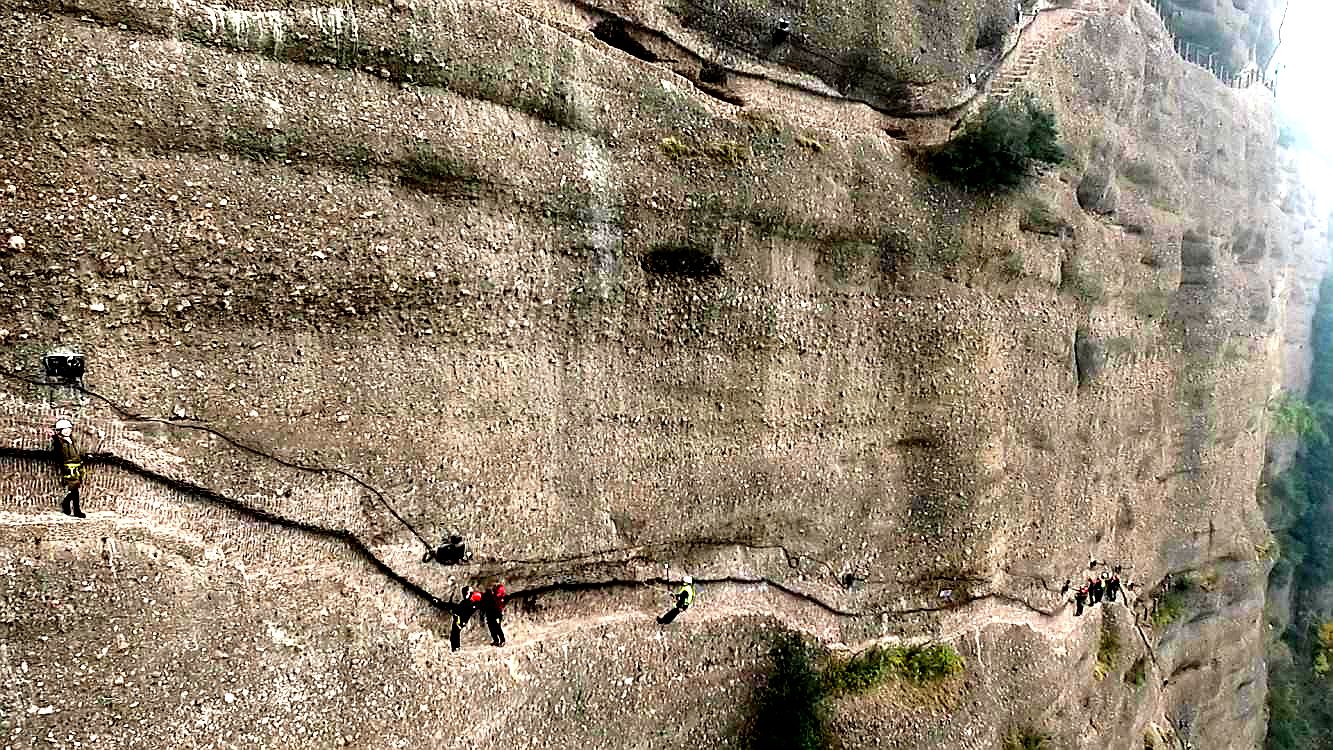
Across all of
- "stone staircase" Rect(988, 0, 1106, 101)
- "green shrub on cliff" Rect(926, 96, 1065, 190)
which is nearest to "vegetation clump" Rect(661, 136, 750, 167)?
"green shrub on cliff" Rect(926, 96, 1065, 190)

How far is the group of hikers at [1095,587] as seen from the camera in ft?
90.6

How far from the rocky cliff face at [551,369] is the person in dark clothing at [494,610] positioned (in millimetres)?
468

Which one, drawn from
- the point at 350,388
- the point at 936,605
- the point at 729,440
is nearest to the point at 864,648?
the point at 936,605

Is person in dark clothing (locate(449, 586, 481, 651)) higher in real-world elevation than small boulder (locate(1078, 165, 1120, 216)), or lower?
lower

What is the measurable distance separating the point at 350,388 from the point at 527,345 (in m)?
3.42

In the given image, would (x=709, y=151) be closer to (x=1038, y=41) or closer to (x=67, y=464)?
(x=67, y=464)

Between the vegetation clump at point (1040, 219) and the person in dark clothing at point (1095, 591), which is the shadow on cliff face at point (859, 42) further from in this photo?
the person in dark clothing at point (1095, 591)

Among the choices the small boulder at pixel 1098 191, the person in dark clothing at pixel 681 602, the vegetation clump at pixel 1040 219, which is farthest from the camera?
the small boulder at pixel 1098 191

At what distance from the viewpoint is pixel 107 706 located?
12281 millimetres

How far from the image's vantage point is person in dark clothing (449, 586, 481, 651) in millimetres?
15930

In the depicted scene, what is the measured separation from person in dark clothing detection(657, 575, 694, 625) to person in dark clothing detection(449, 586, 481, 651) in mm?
4281

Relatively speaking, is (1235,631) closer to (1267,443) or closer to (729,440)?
(1267,443)

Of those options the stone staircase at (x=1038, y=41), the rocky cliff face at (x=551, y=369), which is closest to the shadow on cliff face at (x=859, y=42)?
the rocky cliff face at (x=551, y=369)

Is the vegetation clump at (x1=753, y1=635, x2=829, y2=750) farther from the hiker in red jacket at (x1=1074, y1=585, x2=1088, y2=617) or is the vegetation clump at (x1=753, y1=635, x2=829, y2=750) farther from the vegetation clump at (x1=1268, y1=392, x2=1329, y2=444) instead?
the vegetation clump at (x1=1268, y1=392, x2=1329, y2=444)
